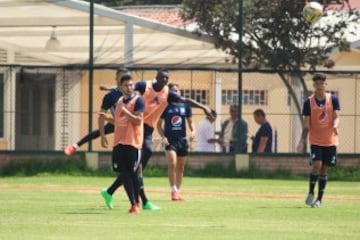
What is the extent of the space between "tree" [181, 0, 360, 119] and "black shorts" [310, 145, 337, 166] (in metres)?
10.6

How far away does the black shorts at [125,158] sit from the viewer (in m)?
17.4

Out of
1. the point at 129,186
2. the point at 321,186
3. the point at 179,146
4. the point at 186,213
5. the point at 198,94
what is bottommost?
the point at 186,213

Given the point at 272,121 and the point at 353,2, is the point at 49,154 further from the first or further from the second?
the point at 353,2

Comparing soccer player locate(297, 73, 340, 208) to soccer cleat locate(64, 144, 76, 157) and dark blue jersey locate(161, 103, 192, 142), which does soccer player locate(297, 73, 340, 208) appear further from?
soccer cleat locate(64, 144, 76, 157)

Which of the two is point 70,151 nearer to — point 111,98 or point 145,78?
point 111,98

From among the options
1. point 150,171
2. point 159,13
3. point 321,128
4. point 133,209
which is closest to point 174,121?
point 321,128

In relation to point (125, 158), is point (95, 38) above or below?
above

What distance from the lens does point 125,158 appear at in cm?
1745

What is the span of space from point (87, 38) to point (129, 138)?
55.9ft

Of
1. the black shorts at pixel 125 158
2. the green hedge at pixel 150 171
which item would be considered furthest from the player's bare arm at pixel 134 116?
the green hedge at pixel 150 171

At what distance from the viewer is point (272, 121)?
33000 millimetres

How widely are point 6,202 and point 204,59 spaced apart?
1489 centimetres

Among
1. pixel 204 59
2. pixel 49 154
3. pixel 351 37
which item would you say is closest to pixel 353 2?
pixel 351 37

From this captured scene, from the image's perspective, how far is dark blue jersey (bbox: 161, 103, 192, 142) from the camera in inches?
833
